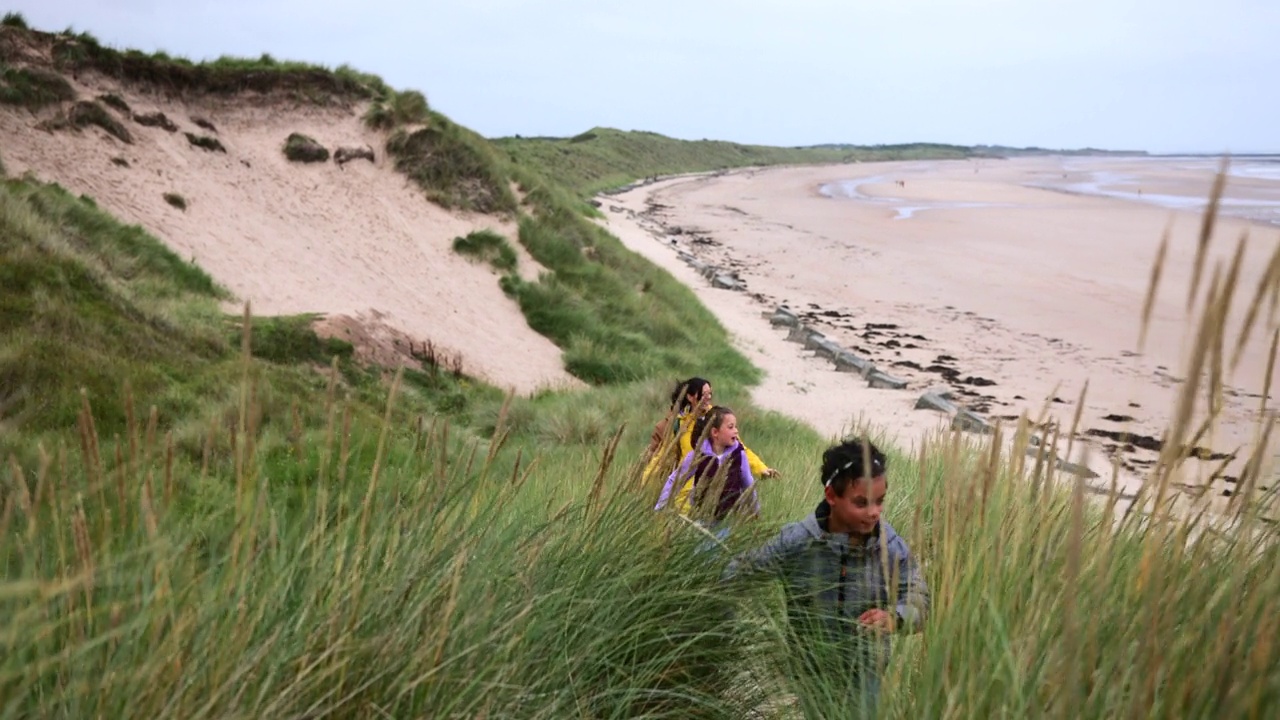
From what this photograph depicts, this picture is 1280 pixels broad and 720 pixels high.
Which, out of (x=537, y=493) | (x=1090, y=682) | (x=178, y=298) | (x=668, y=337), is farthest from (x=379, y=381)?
(x=1090, y=682)

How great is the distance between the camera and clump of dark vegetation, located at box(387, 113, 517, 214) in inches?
633

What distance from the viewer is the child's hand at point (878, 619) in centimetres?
217

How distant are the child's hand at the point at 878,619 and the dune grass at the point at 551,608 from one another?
3.0 inches

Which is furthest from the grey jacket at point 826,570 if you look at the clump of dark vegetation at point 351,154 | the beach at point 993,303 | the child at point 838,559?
the clump of dark vegetation at point 351,154

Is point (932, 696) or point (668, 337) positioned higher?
point (932, 696)

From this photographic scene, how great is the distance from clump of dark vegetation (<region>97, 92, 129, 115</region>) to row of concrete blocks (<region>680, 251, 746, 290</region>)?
13.2 m

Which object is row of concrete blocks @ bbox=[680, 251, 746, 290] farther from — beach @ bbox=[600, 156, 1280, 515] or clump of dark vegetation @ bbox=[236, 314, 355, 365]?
clump of dark vegetation @ bbox=[236, 314, 355, 365]

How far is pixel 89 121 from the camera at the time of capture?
42.1 feet

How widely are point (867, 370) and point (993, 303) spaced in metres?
8.26

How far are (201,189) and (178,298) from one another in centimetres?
405

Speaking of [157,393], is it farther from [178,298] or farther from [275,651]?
[275,651]

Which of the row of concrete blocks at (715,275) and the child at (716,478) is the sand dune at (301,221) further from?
the row of concrete blocks at (715,275)

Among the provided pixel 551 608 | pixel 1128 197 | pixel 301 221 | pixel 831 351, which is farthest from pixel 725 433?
pixel 1128 197

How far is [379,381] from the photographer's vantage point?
9.20m
